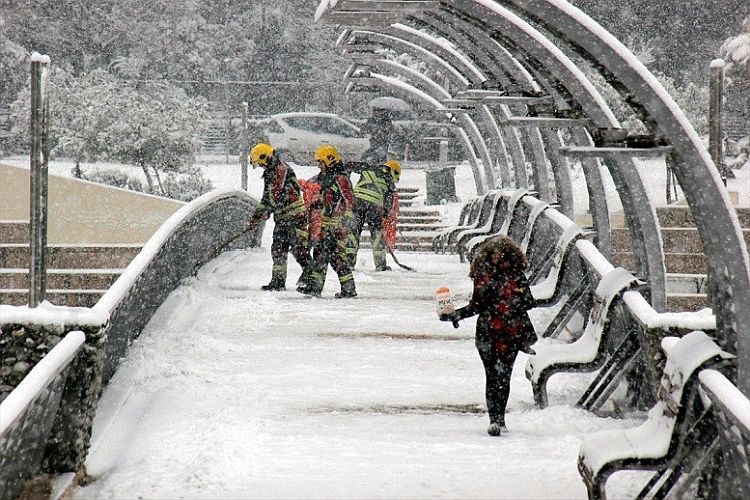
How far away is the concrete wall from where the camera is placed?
78.0ft

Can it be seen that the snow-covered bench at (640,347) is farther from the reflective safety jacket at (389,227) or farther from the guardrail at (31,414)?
the reflective safety jacket at (389,227)

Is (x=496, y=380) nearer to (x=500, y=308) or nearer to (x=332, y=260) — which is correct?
(x=500, y=308)

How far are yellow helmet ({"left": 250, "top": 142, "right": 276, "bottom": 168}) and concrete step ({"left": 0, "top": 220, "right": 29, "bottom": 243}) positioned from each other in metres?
11.7

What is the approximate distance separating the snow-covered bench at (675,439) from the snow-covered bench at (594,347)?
72.8 inches

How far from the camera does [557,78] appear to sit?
7.24 m

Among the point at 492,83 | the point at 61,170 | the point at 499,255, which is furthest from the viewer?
the point at 61,170

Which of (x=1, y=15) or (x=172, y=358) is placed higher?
(x=1, y=15)

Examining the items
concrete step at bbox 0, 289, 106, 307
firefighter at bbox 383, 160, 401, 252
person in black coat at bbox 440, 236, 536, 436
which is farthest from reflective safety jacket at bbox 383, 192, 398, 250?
person in black coat at bbox 440, 236, 536, 436

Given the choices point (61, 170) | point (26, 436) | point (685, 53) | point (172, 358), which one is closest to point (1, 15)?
point (61, 170)

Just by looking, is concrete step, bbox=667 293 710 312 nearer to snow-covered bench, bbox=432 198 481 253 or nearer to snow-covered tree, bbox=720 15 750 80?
snow-covered bench, bbox=432 198 481 253

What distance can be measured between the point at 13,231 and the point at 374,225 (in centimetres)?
1049

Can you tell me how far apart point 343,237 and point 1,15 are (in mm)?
30634

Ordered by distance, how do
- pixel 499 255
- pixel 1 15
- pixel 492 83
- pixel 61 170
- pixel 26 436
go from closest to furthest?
pixel 26 436 < pixel 499 255 < pixel 492 83 < pixel 61 170 < pixel 1 15

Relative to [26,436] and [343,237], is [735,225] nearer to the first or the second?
[26,436]
